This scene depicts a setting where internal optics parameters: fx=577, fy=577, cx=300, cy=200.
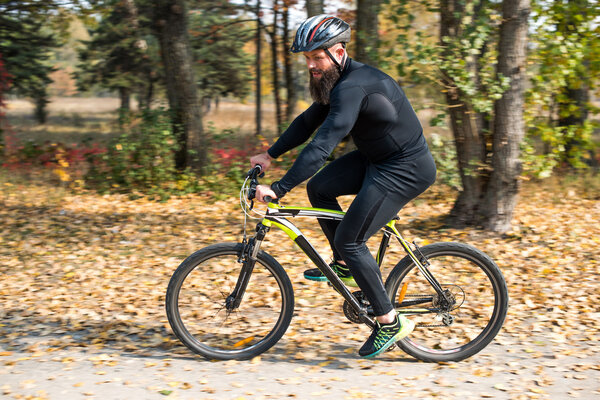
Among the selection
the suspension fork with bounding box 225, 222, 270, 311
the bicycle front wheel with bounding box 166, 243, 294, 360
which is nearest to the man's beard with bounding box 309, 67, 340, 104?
the suspension fork with bounding box 225, 222, 270, 311

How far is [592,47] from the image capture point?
804 centimetres

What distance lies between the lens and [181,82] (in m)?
10.3

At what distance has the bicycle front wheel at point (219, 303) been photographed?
3.87 meters

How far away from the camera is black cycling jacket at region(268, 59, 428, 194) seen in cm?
334

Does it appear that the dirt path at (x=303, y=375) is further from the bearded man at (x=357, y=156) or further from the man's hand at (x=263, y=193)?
the man's hand at (x=263, y=193)

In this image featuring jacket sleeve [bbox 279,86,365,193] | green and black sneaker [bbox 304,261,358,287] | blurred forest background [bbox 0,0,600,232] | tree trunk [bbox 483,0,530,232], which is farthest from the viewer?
blurred forest background [bbox 0,0,600,232]

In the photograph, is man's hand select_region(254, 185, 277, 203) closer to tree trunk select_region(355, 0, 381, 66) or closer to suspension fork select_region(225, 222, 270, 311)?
suspension fork select_region(225, 222, 270, 311)

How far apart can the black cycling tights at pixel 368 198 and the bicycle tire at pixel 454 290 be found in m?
0.29

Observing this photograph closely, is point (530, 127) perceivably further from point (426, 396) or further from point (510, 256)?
point (426, 396)

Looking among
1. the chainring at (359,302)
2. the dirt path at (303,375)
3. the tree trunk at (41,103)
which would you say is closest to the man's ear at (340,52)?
the chainring at (359,302)

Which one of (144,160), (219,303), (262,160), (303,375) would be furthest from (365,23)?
(303,375)

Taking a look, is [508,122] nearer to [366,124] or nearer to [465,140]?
[465,140]

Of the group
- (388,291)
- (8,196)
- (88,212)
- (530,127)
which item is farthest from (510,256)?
(8,196)

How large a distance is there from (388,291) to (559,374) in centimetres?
127
